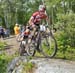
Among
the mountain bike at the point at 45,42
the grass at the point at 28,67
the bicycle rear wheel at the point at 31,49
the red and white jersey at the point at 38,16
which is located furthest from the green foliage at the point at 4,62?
the grass at the point at 28,67

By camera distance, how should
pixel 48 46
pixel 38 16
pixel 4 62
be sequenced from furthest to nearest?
pixel 4 62 < pixel 48 46 < pixel 38 16

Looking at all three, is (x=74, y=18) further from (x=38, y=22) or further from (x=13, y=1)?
(x=13, y=1)

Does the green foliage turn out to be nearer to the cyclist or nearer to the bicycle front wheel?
the bicycle front wheel

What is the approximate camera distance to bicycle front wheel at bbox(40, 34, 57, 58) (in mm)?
10234

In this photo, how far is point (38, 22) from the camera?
10.4 metres

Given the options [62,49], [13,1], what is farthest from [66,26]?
[13,1]

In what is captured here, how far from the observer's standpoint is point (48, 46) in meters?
10.7

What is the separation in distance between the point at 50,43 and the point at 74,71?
2.40 meters

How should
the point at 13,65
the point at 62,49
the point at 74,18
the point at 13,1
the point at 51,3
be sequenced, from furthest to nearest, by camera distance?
the point at 13,1, the point at 51,3, the point at 74,18, the point at 62,49, the point at 13,65

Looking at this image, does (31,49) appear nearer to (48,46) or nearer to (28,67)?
(48,46)

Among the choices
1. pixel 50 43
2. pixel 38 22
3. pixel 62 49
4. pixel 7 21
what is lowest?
pixel 7 21

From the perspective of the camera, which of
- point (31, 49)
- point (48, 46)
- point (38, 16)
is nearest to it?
point (38, 16)

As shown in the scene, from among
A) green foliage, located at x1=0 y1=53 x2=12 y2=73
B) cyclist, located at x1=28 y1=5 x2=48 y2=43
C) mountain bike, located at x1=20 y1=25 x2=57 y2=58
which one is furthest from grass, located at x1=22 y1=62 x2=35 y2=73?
green foliage, located at x1=0 y1=53 x2=12 y2=73

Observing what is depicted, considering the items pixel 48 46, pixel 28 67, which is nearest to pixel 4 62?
pixel 48 46
